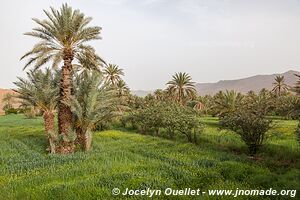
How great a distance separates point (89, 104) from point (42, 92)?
4.12m

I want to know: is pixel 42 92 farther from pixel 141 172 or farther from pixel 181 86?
pixel 181 86

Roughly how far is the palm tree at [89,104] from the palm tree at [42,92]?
1.91 meters

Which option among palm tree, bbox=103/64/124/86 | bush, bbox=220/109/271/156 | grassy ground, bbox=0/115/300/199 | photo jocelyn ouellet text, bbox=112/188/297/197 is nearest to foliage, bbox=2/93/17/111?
palm tree, bbox=103/64/124/86

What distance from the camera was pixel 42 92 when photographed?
82.5ft

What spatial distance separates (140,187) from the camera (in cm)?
1215

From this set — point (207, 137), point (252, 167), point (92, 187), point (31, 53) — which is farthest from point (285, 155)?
point (31, 53)

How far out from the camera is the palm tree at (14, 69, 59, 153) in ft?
82.6

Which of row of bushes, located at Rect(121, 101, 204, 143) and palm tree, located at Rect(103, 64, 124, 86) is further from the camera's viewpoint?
palm tree, located at Rect(103, 64, 124, 86)

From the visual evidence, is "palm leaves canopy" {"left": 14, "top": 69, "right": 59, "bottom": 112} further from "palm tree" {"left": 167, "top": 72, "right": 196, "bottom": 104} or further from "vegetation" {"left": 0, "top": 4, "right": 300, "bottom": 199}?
"palm tree" {"left": 167, "top": 72, "right": 196, "bottom": 104}

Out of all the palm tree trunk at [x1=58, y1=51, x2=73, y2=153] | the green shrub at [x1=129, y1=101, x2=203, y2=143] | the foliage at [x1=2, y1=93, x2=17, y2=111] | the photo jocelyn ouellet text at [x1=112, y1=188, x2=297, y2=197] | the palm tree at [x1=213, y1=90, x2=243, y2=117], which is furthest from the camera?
the foliage at [x1=2, y1=93, x2=17, y2=111]

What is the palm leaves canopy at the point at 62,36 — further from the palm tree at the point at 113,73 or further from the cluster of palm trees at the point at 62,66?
the palm tree at the point at 113,73

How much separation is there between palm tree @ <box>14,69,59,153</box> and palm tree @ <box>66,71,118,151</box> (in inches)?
75.3

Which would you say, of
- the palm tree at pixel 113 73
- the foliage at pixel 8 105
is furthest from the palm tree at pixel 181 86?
the foliage at pixel 8 105

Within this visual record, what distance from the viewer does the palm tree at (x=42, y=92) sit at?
25188 mm
